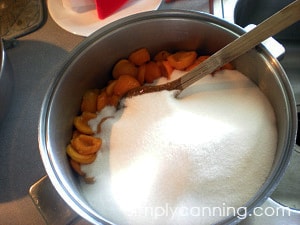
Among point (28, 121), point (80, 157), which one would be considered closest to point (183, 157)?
point (80, 157)

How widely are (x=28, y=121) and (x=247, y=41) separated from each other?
1.61ft

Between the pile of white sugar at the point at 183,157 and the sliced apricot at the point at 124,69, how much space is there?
75 millimetres

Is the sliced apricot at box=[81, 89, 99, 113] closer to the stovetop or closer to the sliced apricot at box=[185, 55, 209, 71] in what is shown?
the stovetop

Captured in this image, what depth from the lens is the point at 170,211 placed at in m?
0.58

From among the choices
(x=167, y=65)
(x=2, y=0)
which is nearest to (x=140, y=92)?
(x=167, y=65)

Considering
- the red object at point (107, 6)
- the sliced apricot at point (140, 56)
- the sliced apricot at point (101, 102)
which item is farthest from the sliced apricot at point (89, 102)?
the red object at point (107, 6)

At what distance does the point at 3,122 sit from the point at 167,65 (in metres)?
0.38

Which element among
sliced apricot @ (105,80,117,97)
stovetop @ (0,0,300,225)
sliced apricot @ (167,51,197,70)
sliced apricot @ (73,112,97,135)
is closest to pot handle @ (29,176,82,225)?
stovetop @ (0,0,300,225)

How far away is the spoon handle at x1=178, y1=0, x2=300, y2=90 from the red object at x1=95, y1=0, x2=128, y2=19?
11.2 inches

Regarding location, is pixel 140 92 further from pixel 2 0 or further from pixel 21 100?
pixel 2 0

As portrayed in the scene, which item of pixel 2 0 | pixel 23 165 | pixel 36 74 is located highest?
pixel 2 0

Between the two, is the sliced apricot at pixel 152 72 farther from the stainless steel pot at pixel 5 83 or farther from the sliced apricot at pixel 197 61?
the stainless steel pot at pixel 5 83

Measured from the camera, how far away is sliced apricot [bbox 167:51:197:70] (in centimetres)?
73

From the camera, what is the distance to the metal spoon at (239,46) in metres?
0.53
